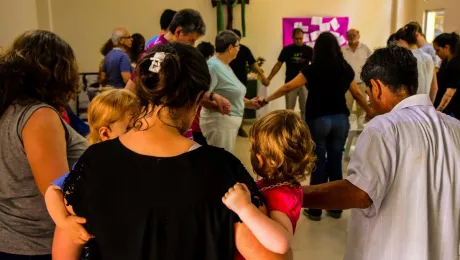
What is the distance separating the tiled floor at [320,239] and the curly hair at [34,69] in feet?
7.36

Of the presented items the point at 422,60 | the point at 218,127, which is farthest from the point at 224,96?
the point at 422,60

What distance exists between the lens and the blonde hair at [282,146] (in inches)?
48.6

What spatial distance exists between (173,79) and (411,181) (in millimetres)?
847

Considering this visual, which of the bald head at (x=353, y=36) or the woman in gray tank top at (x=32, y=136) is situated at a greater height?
the bald head at (x=353, y=36)

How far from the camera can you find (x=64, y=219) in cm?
107

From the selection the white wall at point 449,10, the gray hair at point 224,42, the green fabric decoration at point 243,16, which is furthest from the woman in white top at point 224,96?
the white wall at point 449,10

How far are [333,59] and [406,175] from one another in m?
2.21

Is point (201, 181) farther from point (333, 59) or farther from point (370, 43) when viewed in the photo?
point (370, 43)

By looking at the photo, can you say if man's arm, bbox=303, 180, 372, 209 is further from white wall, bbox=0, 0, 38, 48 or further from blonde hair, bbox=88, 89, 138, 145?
white wall, bbox=0, 0, 38, 48

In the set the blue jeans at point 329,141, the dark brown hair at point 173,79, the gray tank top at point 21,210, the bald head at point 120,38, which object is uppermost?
the bald head at point 120,38

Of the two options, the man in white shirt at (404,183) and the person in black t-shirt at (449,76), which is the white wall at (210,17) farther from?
the man in white shirt at (404,183)

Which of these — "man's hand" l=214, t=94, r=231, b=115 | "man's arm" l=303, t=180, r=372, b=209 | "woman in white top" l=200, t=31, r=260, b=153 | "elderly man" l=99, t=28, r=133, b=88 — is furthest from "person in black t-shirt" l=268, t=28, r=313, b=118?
"man's arm" l=303, t=180, r=372, b=209

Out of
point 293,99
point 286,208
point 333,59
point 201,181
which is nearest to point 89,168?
point 201,181

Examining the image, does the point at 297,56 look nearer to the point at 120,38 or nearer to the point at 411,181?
the point at 120,38
